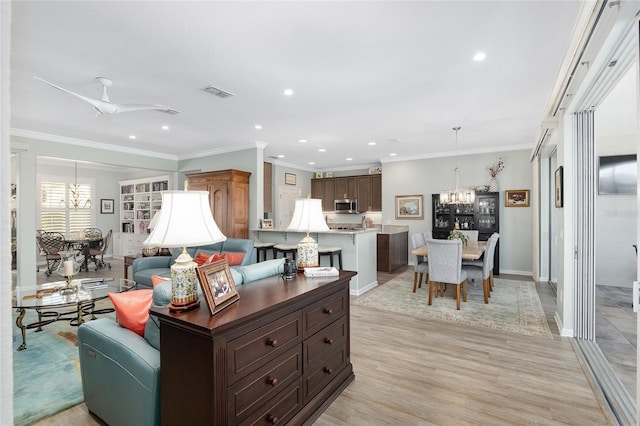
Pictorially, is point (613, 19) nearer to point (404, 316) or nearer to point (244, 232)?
point (404, 316)

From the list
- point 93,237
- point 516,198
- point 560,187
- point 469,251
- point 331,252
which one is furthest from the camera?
point 93,237

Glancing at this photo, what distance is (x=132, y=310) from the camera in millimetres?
2002

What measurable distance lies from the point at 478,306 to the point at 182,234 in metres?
4.19

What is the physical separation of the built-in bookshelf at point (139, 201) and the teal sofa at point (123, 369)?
22.2 ft

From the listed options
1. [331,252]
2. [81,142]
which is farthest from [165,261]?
[81,142]

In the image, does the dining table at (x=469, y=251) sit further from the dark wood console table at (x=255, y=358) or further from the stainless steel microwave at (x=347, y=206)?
the stainless steel microwave at (x=347, y=206)

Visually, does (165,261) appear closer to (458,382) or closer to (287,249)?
(287,249)

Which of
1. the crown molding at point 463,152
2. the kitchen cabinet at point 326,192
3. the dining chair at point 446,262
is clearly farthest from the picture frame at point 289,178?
the dining chair at point 446,262

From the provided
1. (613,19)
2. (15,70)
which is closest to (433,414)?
(613,19)

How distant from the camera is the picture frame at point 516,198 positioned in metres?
6.48

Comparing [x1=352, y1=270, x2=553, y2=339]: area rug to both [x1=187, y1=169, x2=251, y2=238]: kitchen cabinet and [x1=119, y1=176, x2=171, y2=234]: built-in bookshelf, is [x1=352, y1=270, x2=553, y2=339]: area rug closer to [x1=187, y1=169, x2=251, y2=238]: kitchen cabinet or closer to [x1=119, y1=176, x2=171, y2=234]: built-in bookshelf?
[x1=187, y1=169, x2=251, y2=238]: kitchen cabinet

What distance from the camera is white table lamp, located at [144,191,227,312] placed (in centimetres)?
160

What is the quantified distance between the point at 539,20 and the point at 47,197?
34.2 feet

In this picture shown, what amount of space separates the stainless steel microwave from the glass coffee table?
18.7 feet
